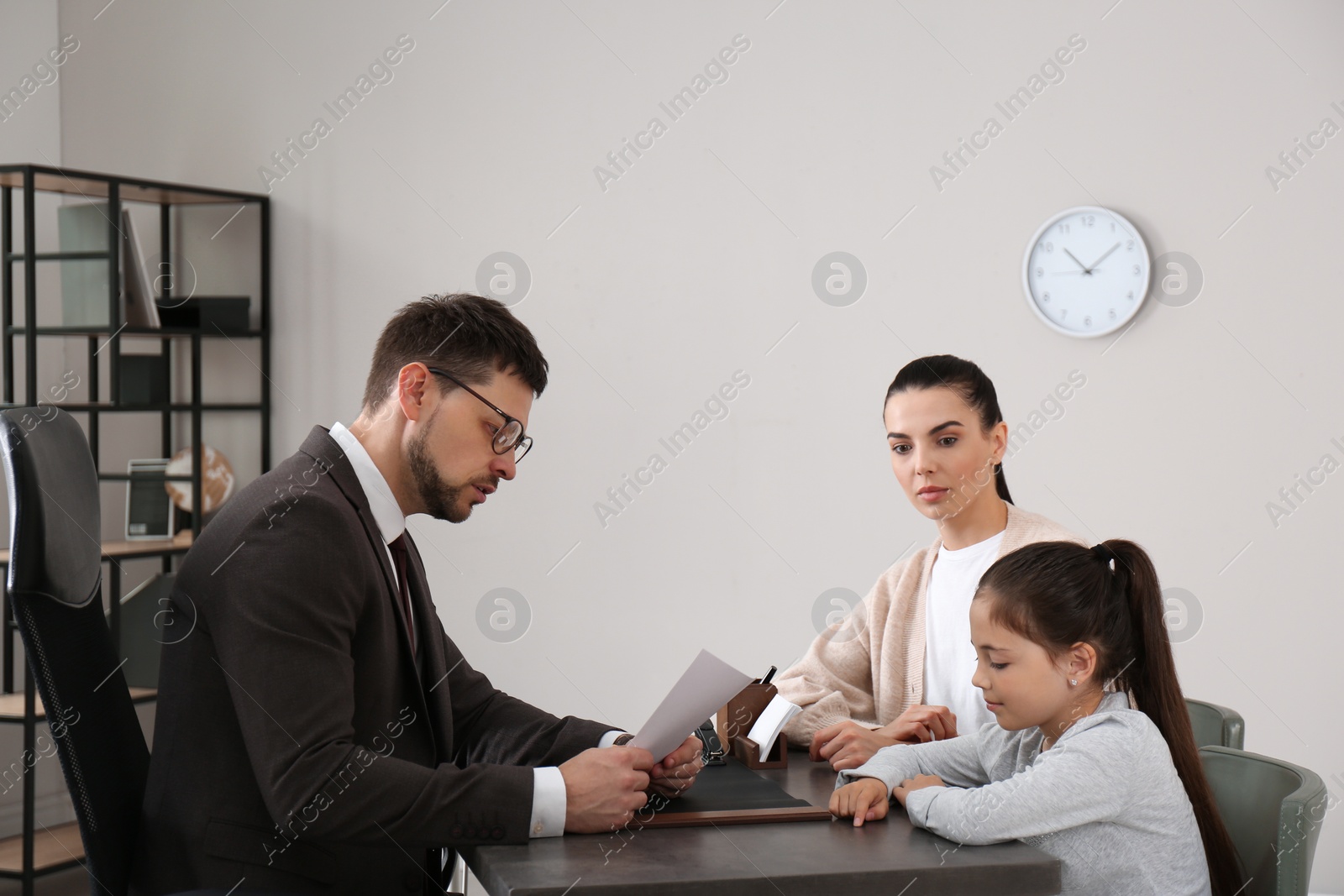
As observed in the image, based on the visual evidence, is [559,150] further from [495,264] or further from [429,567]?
[429,567]

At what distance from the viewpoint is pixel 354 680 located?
1.58 metres

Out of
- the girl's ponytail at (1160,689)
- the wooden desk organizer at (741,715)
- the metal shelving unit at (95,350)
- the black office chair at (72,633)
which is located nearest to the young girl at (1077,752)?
the girl's ponytail at (1160,689)

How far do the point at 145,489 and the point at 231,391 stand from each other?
21.5 inches

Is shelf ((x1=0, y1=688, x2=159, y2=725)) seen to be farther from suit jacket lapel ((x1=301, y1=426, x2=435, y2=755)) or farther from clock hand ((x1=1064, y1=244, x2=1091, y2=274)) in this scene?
clock hand ((x1=1064, y1=244, x2=1091, y2=274))

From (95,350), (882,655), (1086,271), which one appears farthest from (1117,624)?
(95,350)

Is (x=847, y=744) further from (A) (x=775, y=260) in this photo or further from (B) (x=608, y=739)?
(A) (x=775, y=260)

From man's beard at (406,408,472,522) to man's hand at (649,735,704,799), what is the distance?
480 mm

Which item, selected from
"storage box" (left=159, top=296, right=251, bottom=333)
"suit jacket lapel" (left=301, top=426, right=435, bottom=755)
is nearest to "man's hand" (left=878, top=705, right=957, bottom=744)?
"suit jacket lapel" (left=301, top=426, right=435, bottom=755)

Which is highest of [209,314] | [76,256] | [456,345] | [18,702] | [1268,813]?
[76,256]

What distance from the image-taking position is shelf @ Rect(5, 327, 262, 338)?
11.7ft

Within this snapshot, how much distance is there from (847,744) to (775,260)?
2187 millimetres

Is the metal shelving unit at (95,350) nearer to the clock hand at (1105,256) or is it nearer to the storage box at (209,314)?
the storage box at (209,314)

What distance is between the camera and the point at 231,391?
14.2ft

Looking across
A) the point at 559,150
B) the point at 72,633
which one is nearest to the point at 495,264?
the point at 559,150
